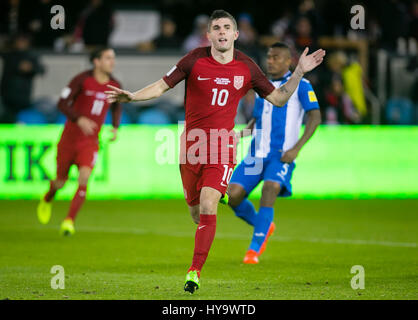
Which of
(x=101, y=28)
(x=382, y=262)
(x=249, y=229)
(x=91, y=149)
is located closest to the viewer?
(x=382, y=262)

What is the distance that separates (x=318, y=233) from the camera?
12180 mm

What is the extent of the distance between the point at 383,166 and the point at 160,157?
439cm

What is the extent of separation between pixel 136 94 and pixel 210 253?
10.4ft

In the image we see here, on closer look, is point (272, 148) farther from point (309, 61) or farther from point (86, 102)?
point (86, 102)

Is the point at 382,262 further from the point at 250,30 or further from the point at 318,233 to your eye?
the point at 250,30

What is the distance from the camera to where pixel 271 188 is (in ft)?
31.6

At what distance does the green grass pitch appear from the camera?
24.8ft

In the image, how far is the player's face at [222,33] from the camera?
7770mm

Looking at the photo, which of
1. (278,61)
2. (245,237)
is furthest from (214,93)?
(245,237)

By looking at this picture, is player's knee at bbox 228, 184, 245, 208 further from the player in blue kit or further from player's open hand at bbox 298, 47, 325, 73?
player's open hand at bbox 298, 47, 325, 73

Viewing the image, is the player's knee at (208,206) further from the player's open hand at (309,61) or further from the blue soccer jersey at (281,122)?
the blue soccer jersey at (281,122)

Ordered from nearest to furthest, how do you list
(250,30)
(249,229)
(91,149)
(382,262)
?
(382,262), (91,149), (249,229), (250,30)

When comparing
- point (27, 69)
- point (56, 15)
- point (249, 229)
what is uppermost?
point (56, 15)
